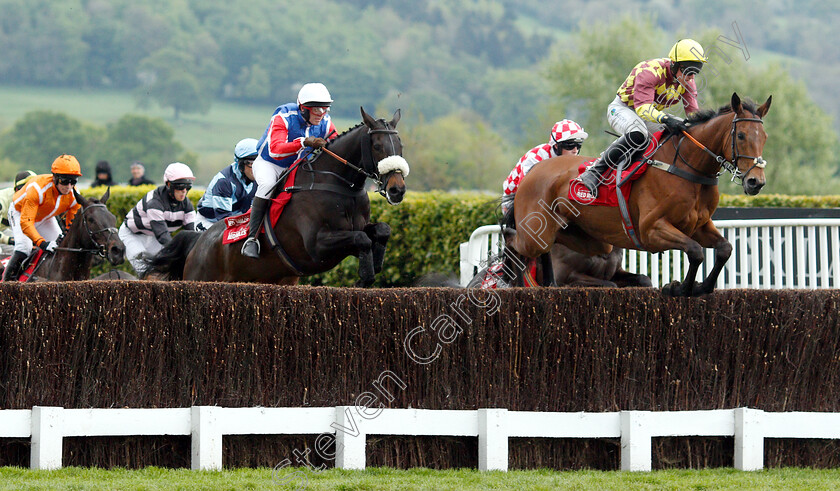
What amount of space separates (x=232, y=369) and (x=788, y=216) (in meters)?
6.90

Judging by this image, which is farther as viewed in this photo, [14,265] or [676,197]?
[14,265]

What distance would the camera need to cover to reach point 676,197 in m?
6.75

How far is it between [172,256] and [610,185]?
12.4ft

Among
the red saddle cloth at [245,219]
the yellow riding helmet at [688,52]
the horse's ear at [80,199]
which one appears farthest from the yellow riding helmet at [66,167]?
the yellow riding helmet at [688,52]

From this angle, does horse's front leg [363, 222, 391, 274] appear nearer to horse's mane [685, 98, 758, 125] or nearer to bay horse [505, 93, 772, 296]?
bay horse [505, 93, 772, 296]

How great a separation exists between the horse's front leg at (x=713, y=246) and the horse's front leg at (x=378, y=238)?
2066mm

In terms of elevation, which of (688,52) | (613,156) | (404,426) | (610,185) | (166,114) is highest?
(166,114)

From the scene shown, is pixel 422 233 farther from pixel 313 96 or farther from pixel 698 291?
pixel 698 291

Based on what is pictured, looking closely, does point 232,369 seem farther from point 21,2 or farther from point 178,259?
point 21,2

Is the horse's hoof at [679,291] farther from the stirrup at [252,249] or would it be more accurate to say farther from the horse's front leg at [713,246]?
the stirrup at [252,249]

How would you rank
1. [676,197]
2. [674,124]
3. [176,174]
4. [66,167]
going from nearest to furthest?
[676,197]
[674,124]
[66,167]
[176,174]

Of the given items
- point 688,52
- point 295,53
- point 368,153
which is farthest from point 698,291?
point 295,53

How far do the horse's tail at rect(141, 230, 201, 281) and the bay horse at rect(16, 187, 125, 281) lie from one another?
35cm

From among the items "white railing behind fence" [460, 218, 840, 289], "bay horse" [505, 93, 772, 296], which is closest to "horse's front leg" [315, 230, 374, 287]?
"bay horse" [505, 93, 772, 296]
